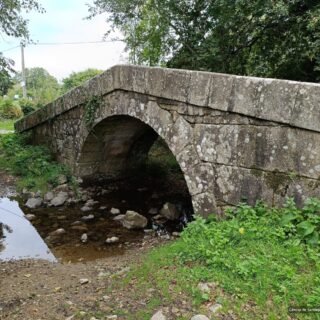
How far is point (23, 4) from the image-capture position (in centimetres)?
927

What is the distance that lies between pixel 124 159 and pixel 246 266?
5931mm

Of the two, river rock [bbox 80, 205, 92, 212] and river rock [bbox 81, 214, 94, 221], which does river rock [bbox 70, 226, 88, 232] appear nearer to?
river rock [bbox 81, 214, 94, 221]

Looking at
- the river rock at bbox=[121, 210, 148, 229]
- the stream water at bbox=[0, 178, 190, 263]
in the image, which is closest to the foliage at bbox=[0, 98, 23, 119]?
the stream water at bbox=[0, 178, 190, 263]

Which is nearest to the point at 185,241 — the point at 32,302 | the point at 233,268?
the point at 233,268

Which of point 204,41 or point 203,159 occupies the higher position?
point 204,41

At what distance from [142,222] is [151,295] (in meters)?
2.89

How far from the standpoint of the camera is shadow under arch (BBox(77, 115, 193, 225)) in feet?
23.2

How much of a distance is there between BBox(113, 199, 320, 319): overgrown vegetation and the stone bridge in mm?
312

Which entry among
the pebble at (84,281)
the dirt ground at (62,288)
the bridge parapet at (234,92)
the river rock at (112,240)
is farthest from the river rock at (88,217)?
the pebble at (84,281)

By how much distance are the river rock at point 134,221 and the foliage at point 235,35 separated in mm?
3175

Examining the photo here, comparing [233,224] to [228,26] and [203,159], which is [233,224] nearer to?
[203,159]

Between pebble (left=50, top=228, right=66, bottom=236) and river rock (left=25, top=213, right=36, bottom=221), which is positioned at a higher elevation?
pebble (left=50, top=228, right=66, bottom=236)

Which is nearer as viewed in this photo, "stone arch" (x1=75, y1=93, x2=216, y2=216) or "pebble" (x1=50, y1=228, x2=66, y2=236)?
"stone arch" (x1=75, y1=93, x2=216, y2=216)

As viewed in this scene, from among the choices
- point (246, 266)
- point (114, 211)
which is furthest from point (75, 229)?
point (246, 266)
